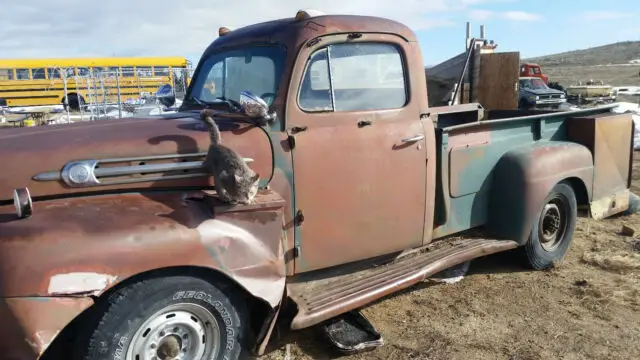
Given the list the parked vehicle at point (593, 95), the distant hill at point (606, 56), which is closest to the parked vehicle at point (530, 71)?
the parked vehicle at point (593, 95)

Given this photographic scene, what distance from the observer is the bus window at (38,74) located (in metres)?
23.0

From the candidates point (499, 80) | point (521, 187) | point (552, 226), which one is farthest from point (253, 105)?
point (499, 80)

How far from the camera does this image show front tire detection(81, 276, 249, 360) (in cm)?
244

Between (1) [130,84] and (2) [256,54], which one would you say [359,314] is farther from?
(1) [130,84]

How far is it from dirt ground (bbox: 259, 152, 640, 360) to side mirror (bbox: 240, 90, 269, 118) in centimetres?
141

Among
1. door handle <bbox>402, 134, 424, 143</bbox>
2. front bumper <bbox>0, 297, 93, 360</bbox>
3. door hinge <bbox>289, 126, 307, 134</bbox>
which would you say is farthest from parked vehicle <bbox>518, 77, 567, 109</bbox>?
front bumper <bbox>0, 297, 93, 360</bbox>

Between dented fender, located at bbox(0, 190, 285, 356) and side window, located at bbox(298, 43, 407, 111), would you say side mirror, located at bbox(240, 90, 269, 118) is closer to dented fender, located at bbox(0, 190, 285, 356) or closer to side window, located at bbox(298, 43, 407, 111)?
side window, located at bbox(298, 43, 407, 111)

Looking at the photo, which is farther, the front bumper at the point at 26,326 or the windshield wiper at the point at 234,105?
the windshield wiper at the point at 234,105

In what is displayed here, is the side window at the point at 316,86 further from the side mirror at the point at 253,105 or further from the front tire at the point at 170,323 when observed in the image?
the front tire at the point at 170,323

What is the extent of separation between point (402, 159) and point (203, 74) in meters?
1.65

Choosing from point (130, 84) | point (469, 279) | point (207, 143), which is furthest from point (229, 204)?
point (130, 84)

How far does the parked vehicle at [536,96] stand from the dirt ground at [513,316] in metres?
17.2

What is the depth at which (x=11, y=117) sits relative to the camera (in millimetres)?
19469

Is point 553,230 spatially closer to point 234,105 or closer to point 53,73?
point 234,105
